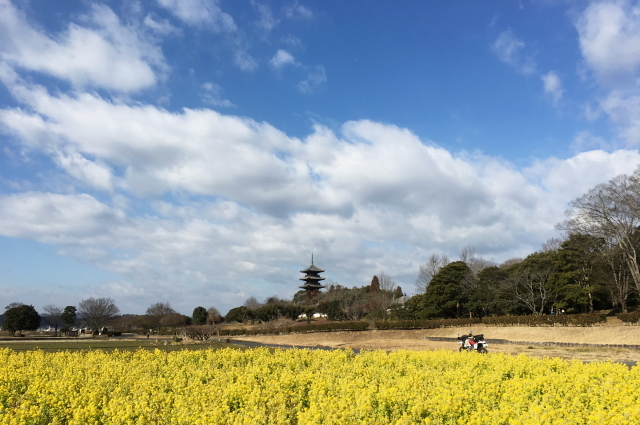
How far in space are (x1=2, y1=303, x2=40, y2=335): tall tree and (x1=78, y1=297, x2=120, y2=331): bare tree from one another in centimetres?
635

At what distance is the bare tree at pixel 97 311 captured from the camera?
5222 centimetres

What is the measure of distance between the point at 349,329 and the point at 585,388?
3378cm

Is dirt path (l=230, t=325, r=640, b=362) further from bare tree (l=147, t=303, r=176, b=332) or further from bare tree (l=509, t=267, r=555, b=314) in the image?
bare tree (l=147, t=303, r=176, b=332)

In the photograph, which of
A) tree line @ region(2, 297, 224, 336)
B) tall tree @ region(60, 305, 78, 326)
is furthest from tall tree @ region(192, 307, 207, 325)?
tall tree @ region(60, 305, 78, 326)

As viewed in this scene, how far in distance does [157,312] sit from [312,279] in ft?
96.2

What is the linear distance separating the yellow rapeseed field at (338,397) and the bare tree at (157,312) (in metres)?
51.5

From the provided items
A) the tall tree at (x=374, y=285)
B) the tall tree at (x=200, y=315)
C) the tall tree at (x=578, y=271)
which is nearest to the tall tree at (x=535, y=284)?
the tall tree at (x=578, y=271)

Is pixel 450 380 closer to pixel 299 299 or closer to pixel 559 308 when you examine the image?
pixel 559 308

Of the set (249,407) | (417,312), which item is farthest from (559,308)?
(249,407)

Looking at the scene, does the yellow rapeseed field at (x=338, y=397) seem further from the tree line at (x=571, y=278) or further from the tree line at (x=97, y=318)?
the tree line at (x=97, y=318)

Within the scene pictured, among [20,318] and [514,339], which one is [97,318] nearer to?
[20,318]

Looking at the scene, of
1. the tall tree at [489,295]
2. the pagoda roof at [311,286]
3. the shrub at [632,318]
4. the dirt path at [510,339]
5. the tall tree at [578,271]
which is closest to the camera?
the dirt path at [510,339]

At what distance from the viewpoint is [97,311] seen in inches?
2076

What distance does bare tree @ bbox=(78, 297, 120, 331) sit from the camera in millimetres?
52219
